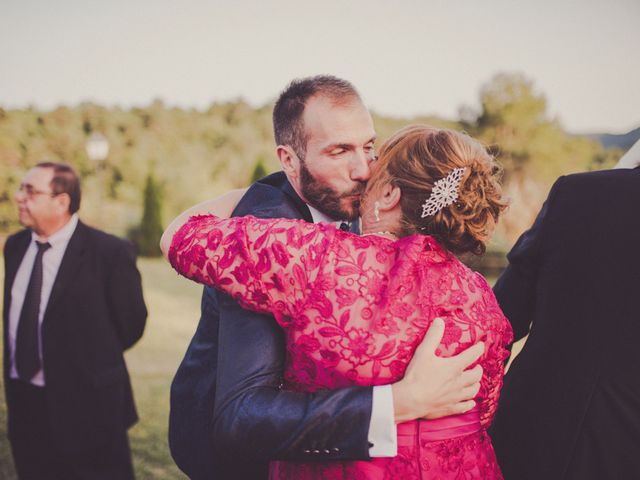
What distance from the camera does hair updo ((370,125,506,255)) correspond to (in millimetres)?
1590

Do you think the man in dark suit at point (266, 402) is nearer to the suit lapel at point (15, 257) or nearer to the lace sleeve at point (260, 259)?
the lace sleeve at point (260, 259)

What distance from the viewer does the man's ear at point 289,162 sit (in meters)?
2.17

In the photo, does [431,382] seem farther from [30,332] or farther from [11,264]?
[11,264]

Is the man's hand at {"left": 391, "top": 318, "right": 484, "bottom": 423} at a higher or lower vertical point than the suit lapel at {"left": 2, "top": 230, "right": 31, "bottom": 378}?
higher

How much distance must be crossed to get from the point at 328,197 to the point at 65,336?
2947mm

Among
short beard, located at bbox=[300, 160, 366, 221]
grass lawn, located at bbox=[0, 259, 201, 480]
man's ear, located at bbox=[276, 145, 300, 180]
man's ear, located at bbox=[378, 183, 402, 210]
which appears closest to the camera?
man's ear, located at bbox=[378, 183, 402, 210]

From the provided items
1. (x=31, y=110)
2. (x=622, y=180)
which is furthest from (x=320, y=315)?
(x=31, y=110)

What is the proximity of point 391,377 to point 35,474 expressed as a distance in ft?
12.3

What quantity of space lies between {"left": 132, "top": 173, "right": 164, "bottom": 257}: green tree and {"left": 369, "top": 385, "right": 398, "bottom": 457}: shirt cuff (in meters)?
26.0

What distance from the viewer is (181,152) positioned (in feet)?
128

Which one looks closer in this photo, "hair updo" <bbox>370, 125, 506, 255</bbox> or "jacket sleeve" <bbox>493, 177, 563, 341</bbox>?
"hair updo" <bbox>370, 125, 506, 255</bbox>

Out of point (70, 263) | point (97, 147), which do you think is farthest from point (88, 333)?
point (97, 147)

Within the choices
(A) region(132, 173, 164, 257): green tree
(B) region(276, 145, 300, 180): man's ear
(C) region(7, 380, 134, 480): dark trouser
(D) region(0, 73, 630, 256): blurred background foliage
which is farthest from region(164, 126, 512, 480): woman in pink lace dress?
(A) region(132, 173, 164, 257): green tree

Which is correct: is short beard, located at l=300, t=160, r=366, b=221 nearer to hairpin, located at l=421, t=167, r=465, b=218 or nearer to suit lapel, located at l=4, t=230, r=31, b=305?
hairpin, located at l=421, t=167, r=465, b=218
